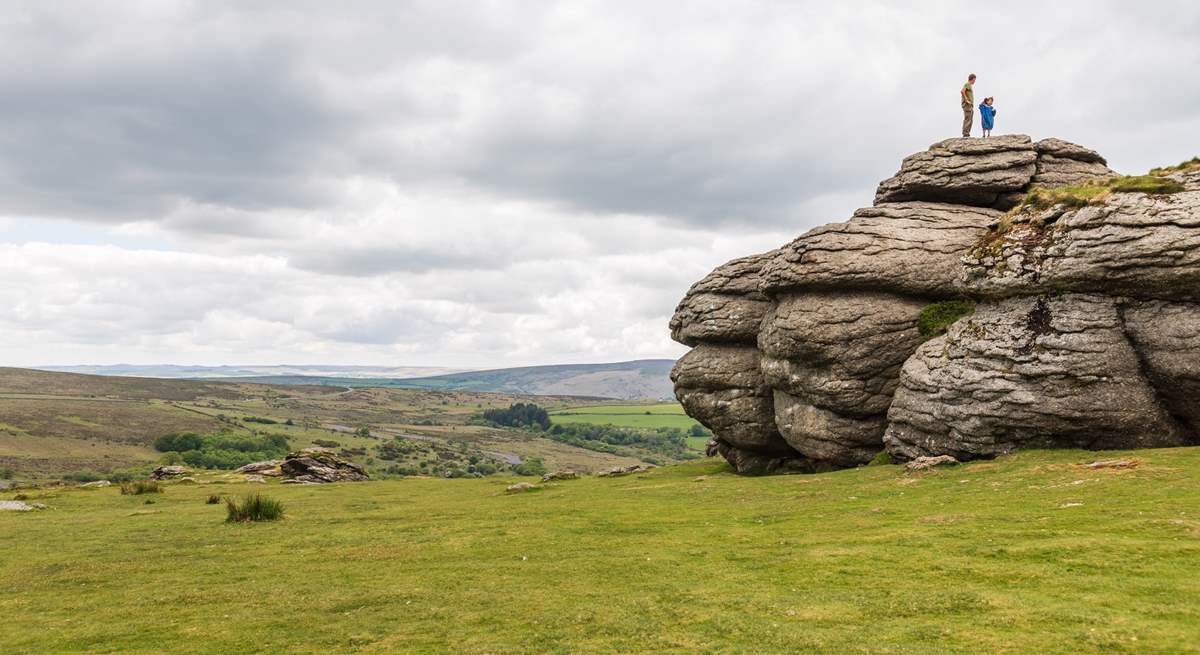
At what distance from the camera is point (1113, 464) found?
1174 inches

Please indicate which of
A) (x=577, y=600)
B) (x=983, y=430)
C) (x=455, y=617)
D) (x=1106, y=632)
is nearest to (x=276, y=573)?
(x=455, y=617)

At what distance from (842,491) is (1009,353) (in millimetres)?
13270

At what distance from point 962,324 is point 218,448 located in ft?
508

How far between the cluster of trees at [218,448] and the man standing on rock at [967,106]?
132 metres

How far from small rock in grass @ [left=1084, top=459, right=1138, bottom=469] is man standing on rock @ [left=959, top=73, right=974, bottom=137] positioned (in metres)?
32.7

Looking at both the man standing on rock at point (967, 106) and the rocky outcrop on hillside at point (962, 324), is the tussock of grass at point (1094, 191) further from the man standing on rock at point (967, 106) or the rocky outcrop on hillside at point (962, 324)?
the man standing on rock at point (967, 106)

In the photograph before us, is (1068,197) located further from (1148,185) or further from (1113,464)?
(1113,464)

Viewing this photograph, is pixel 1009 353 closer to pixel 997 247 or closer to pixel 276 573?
pixel 997 247

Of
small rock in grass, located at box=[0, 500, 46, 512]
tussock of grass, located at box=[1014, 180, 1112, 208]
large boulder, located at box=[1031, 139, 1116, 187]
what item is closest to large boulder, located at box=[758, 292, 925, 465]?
tussock of grass, located at box=[1014, 180, 1112, 208]

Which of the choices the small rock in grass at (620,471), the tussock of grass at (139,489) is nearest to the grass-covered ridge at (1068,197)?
the small rock in grass at (620,471)

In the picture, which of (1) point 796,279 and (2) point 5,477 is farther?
(2) point 5,477

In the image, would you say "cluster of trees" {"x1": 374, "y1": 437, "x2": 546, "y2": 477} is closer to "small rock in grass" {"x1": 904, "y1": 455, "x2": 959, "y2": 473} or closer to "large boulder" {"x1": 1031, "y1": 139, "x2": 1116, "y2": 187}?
"small rock in grass" {"x1": 904, "y1": 455, "x2": 959, "y2": 473}

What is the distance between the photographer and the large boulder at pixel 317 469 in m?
68.9

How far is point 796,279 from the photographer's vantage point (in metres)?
46.7
